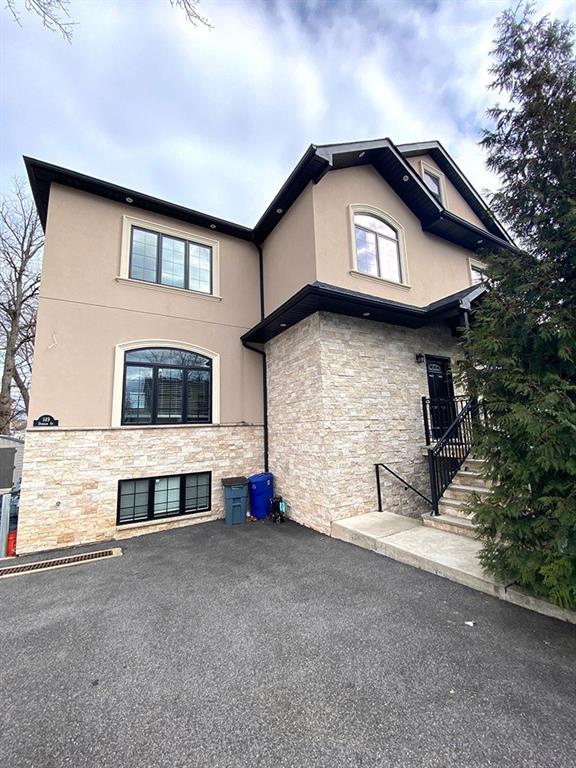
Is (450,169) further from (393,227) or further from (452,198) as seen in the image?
(393,227)

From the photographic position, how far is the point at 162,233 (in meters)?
7.61

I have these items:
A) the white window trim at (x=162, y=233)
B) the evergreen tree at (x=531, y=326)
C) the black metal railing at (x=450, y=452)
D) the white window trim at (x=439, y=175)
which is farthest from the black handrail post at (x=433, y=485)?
the white window trim at (x=439, y=175)

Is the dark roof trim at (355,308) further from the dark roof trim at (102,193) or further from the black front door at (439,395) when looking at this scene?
the dark roof trim at (102,193)

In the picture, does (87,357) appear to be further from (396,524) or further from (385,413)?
(396,524)

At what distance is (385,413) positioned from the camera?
22.4 feet

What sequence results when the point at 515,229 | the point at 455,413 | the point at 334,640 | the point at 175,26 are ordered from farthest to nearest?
Answer: 1. the point at 455,413
2. the point at 515,229
3. the point at 175,26
4. the point at 334,640

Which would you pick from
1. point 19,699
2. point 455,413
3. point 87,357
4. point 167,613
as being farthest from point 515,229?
point 87,357

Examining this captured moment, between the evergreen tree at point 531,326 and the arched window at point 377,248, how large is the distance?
11.1 ft

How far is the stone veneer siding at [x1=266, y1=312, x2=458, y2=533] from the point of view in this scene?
20.0ft

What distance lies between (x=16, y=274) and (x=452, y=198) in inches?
645

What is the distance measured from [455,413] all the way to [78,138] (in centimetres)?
946

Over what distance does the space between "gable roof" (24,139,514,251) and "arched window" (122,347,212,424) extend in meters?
3.37

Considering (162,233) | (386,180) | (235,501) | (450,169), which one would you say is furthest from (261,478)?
(450,169)

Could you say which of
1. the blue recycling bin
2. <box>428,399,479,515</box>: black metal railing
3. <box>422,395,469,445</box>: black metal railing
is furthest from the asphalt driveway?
<box>422,395,469,445</box>: black metal railing
